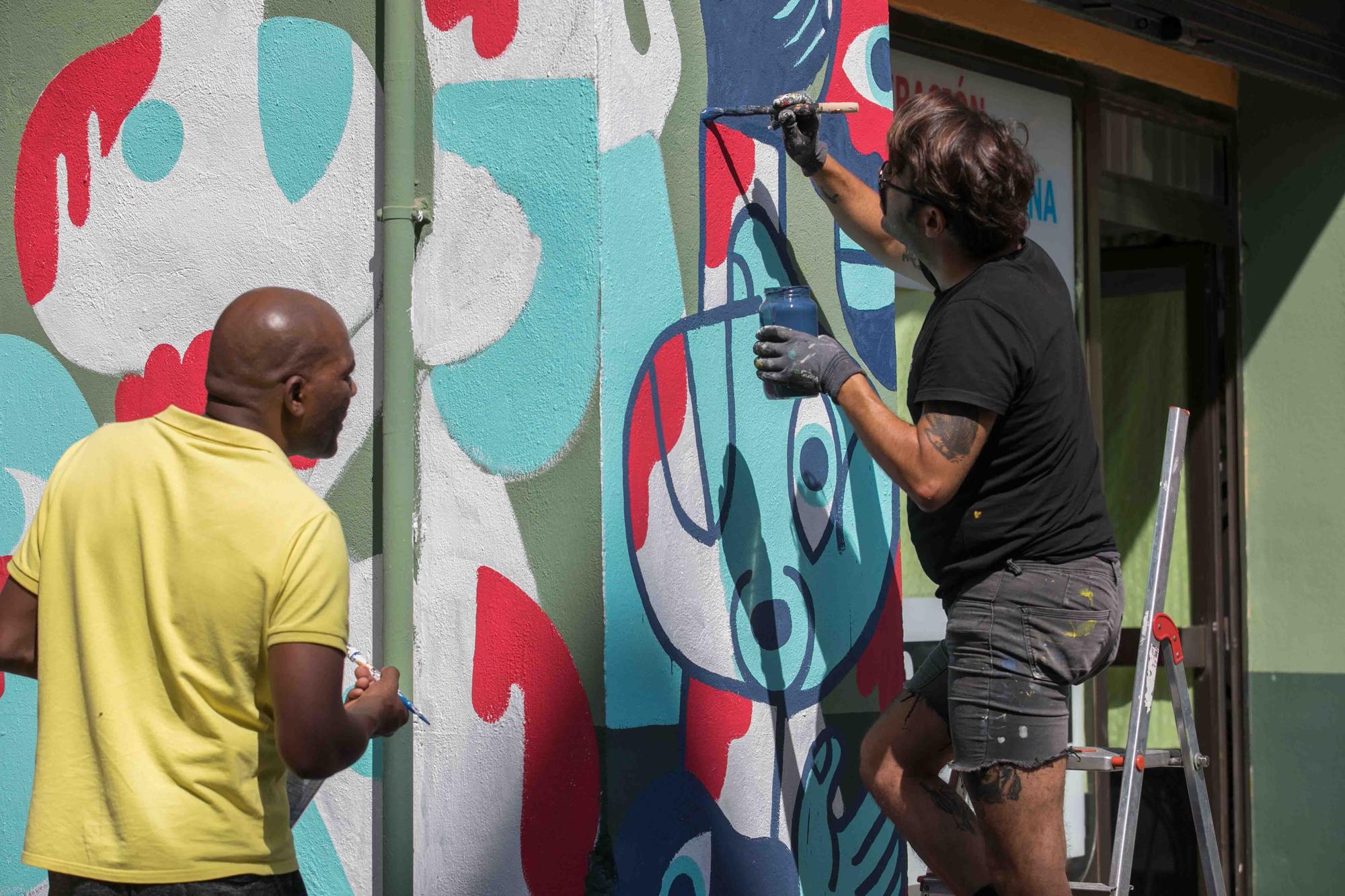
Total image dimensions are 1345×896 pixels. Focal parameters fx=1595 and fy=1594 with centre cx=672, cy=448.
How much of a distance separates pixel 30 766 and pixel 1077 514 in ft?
8.44

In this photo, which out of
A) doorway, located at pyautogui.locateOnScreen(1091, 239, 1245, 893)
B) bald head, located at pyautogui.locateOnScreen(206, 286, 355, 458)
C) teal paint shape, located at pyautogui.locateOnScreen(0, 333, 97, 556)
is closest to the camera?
bald head, located at pyautogui.locateOnScreen(206, 286, 355, 458)

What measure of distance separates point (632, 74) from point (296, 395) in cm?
135

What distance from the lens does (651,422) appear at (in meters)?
3.31

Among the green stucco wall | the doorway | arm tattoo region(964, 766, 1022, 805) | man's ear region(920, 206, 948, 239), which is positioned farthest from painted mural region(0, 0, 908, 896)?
the green stucco wall

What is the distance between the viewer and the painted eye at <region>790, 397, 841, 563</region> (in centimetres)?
366

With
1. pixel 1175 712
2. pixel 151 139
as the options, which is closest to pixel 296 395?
pixel 151 139

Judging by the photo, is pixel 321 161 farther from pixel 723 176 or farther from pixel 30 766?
pixel 30 766

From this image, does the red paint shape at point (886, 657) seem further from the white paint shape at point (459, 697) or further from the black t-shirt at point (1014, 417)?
the white paint shape at point (459, 697)

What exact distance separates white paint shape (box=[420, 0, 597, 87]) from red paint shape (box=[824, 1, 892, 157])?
0.80 metres

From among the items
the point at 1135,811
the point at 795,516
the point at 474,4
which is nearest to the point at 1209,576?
the point at 1135,811

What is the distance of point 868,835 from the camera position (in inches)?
149

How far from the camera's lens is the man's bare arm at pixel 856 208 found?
3613 millimetres

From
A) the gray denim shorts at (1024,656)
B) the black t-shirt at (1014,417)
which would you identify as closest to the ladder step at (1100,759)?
the gray denim shorts at (1024,656)

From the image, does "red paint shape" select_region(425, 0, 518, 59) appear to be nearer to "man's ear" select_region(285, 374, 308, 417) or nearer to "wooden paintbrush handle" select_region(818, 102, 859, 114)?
"wooden paintbrush handle" select_region(818, 102, 859, 114)
